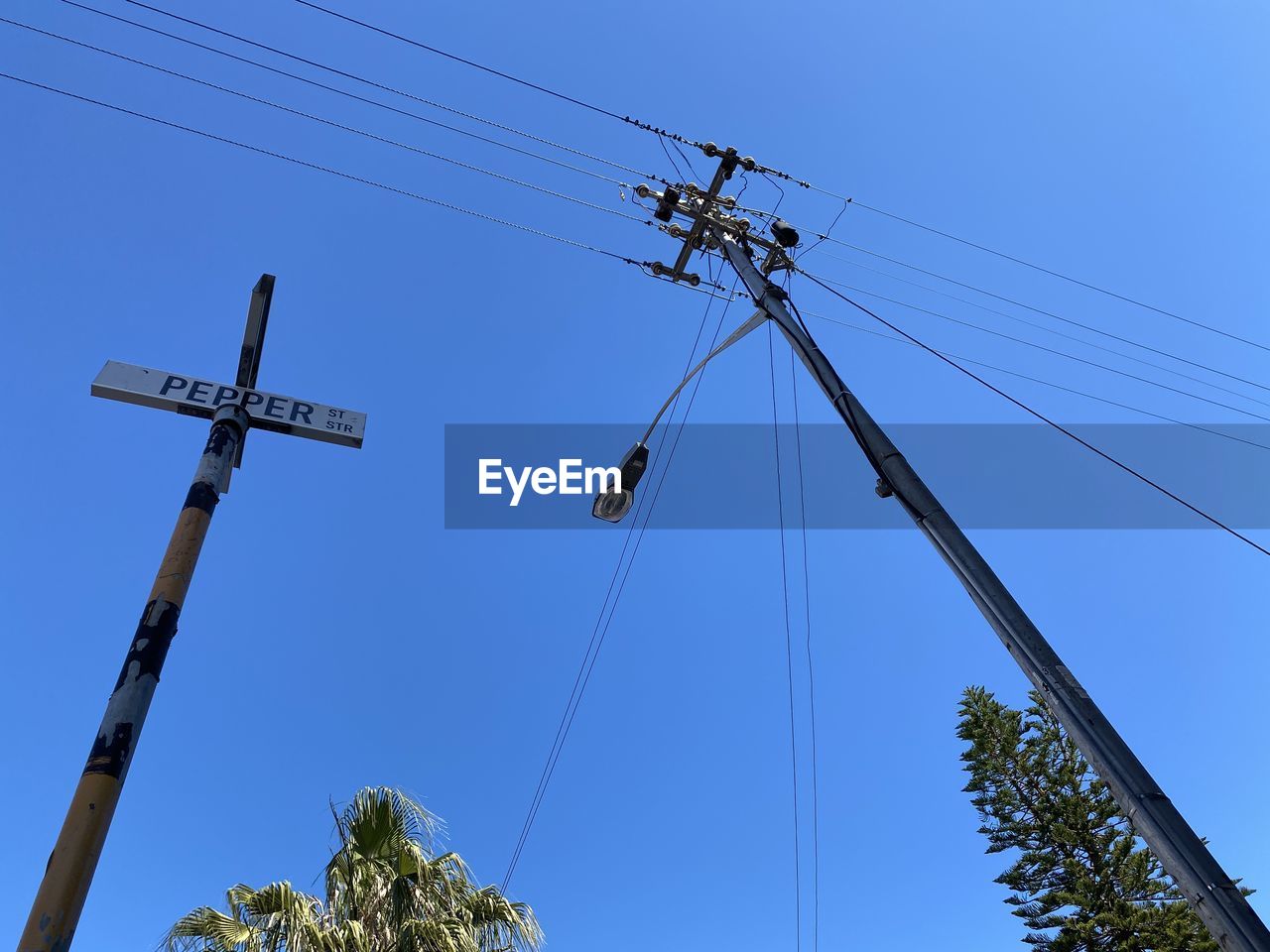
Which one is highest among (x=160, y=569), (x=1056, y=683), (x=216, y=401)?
(x=216, y=401)

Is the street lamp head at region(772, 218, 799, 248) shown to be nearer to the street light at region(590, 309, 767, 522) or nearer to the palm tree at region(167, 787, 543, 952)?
the street light at region(590, 309, 767, 522)

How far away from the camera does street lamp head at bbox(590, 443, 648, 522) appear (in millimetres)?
6586

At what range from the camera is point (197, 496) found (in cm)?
447

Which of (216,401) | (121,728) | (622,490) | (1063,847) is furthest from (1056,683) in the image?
(1063,847)

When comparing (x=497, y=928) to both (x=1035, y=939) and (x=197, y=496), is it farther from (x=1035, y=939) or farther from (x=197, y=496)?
(x=1035, y=939)

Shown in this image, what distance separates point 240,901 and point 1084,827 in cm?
1804

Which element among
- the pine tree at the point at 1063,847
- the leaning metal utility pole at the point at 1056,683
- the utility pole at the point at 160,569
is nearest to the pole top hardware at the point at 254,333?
the utility pole at the point at 160,569

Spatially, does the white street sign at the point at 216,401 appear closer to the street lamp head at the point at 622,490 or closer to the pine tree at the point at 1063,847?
the street lamp head at the point at 622,490

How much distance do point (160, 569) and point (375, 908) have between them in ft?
17.6

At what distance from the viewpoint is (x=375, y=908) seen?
8.21 m

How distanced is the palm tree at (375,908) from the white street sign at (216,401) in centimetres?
481

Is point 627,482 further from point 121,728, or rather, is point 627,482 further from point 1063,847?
point 1063,847

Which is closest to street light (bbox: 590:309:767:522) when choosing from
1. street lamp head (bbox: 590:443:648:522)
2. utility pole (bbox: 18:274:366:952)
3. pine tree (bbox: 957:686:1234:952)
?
street lamp head (bbox: 590:443:648:522)

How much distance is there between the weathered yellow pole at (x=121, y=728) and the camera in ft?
Answer: 10.4
